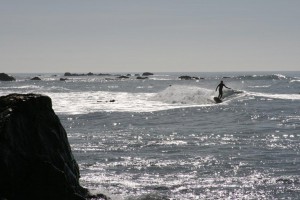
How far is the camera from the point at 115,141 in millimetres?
25953

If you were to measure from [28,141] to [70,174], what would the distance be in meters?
1.88

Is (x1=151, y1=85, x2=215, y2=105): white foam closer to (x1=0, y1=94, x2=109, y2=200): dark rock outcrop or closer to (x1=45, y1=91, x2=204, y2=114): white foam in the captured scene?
(x1=45, y1=91, x2=204, y2=114): white foam

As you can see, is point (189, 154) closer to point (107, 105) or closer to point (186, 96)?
point (107, 105)

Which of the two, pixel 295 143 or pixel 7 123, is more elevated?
pixel 7 123

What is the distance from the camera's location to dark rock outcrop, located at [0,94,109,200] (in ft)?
35.4

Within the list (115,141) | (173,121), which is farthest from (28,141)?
(173,121)

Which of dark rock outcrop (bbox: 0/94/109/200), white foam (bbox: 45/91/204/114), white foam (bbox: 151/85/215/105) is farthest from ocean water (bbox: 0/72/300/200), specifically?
white foam (bbox: 151/85/215/105)

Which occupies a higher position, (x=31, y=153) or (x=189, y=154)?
(x=31, y=153)

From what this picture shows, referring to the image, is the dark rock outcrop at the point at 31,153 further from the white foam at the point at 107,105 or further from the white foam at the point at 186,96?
the white foam at the point at 186,96

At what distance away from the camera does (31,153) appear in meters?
11.5

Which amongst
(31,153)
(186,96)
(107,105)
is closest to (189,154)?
(31,153)

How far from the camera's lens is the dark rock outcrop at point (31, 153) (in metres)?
10.8

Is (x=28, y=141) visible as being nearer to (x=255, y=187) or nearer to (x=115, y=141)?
(x=255, y=187)

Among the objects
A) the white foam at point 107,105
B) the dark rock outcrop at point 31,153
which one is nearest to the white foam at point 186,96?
the white foam at point 107,105
